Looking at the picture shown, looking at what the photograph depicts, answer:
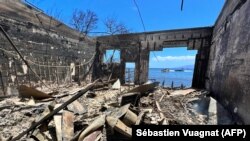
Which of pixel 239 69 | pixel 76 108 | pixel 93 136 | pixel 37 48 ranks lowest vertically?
pixel 93 136

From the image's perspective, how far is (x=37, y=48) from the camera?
32.7 feet

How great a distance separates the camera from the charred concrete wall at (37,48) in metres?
8.33

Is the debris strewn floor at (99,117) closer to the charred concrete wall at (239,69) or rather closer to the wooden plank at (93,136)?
the wooden plank at (93,136)

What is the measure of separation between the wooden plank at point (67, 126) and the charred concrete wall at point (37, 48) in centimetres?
489

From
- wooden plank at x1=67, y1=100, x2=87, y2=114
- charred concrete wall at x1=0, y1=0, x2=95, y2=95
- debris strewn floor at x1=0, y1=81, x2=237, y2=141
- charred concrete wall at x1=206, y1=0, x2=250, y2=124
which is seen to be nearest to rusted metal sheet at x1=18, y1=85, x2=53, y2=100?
debris strewn floor at x1=0, y1=81, x2=237, y2=141

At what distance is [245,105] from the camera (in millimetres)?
4152

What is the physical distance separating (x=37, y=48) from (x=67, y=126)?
683 cm

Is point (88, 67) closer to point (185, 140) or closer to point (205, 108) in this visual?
point (205, 108)

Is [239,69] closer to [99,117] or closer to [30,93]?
[99,117]

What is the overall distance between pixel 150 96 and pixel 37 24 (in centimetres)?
698

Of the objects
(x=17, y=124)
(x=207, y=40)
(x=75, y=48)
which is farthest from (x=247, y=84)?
(x=75, y=48)

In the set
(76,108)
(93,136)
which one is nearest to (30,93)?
(76,108)

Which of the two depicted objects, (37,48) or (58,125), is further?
(37,48)

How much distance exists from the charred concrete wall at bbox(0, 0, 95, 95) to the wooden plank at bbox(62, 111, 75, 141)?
4.89 meters
